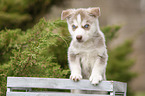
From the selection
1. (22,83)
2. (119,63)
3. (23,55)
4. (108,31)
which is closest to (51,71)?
(23,55)

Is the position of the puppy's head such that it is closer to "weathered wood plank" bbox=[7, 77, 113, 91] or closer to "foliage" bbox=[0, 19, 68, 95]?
"foliage" bbox=[0, 19, 68, 95]

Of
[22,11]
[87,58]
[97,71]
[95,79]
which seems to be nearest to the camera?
[95,79]

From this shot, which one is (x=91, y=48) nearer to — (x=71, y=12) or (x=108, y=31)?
(x=71, y=12)

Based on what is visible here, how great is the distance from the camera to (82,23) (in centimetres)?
168

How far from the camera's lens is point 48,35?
182 cm

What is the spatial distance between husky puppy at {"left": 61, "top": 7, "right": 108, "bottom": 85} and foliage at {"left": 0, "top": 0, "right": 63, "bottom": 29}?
1139 millimetres

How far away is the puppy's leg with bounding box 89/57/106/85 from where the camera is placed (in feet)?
5.03

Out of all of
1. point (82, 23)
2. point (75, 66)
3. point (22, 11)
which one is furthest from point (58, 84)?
point (22, 11)

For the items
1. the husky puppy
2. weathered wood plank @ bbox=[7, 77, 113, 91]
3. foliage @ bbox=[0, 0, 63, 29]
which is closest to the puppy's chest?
the husky puppy

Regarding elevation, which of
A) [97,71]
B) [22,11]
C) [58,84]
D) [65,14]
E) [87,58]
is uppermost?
[22,11]

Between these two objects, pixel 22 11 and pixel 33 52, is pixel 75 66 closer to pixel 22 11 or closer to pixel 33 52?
pixel 33 52

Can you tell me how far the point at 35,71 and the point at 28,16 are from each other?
3.72 ft

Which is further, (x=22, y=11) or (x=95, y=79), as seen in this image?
(x=22, y=11)

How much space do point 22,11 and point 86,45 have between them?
155 centimetres
